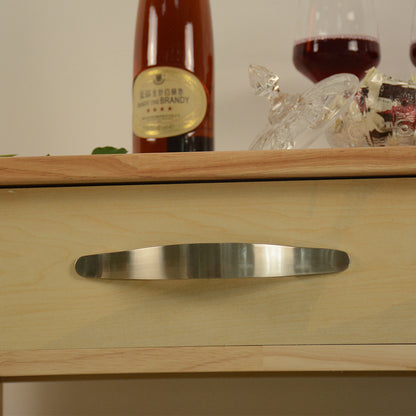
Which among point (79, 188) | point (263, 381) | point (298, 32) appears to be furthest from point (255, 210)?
point (263, 381)

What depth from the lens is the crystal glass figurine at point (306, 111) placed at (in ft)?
1.71

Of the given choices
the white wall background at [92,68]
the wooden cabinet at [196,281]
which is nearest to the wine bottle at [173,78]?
the wooden cabinet at [196,281]

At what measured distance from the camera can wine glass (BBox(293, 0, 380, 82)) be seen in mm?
620

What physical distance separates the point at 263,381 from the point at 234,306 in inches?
16.7

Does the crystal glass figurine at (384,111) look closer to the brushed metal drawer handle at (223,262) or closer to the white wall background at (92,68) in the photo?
the brushed metal drawer handle at (223,262)

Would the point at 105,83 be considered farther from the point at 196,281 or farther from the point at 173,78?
the point at 196,281

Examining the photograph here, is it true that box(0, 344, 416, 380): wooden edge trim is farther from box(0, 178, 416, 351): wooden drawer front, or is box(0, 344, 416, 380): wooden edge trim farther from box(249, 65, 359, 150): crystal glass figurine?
box(249, 65, 359, 150): crystal glass figurine

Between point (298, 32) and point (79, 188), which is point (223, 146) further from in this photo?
point (79, 188)

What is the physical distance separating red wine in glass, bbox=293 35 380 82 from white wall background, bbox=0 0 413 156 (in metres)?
0.22

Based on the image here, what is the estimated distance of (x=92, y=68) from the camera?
882mm

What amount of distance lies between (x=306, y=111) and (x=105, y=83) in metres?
0.46

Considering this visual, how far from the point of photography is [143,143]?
564 mm

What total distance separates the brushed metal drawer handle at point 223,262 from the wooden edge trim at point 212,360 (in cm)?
7

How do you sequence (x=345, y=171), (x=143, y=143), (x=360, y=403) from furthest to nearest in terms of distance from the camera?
(x=360, y=403), (x=143, y=143), (x=345, y=171)
